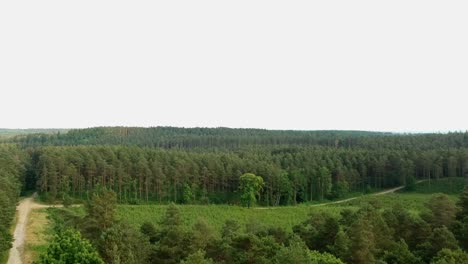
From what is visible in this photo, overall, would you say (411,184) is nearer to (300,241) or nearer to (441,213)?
(441,213)

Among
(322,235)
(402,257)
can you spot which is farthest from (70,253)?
(322,235)

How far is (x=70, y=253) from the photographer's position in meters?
21.2

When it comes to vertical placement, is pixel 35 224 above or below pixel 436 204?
below

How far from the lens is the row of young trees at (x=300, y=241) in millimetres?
24516

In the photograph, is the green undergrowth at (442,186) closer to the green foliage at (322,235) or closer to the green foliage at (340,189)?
the green foliage at (340,189)

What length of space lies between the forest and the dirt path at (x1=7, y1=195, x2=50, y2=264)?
194 centimetres

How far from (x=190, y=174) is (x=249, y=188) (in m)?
12.9

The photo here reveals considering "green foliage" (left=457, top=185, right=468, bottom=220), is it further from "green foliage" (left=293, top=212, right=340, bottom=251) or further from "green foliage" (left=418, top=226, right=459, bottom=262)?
"green foliage" (left=293, top=212, right=340, bottom=251)

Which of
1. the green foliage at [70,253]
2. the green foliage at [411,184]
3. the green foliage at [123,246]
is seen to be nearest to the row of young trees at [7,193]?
the green foliage at [123,246]

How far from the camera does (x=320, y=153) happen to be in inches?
3708

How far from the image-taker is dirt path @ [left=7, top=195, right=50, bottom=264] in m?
35.6

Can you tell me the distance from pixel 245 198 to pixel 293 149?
1839 inches

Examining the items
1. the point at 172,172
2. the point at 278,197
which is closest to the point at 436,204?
the point at 278,197

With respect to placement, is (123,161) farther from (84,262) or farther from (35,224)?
(84,262)
